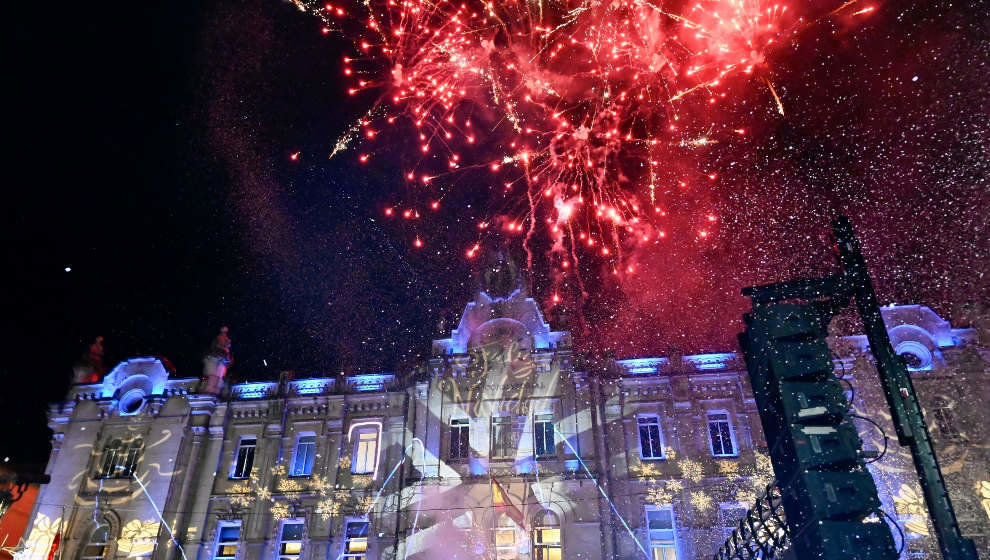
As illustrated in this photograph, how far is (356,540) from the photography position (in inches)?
896

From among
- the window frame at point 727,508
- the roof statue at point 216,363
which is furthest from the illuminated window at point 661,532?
the roof statue at point 216,363

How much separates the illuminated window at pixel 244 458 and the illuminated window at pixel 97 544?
17.2ft

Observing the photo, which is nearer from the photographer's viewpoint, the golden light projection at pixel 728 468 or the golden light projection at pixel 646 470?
the golden light projection at pixel 728 468

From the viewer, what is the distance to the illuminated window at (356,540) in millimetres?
22484

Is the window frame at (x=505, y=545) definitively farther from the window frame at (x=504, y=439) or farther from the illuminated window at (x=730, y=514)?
the illuminated window at (x=730, y=514)

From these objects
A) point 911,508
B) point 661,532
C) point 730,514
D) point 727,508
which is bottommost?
point 661,532

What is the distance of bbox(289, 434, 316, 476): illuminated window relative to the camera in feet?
79.6

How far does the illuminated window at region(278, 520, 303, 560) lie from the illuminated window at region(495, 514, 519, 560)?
7.60 metres

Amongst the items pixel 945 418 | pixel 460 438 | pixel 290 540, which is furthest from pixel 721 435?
pixel 290 540

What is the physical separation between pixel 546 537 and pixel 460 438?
15.8 ft

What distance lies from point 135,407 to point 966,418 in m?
32.2

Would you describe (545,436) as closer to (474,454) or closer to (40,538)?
(474,454)

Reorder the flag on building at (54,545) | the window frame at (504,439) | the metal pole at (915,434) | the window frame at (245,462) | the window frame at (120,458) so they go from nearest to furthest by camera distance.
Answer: the metal pole at (915,434), the window frame at (504,439), the flag on building at (54,545), the window frame at (245,462), the window frame at (120,458)

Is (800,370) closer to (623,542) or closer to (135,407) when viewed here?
(623,542)
